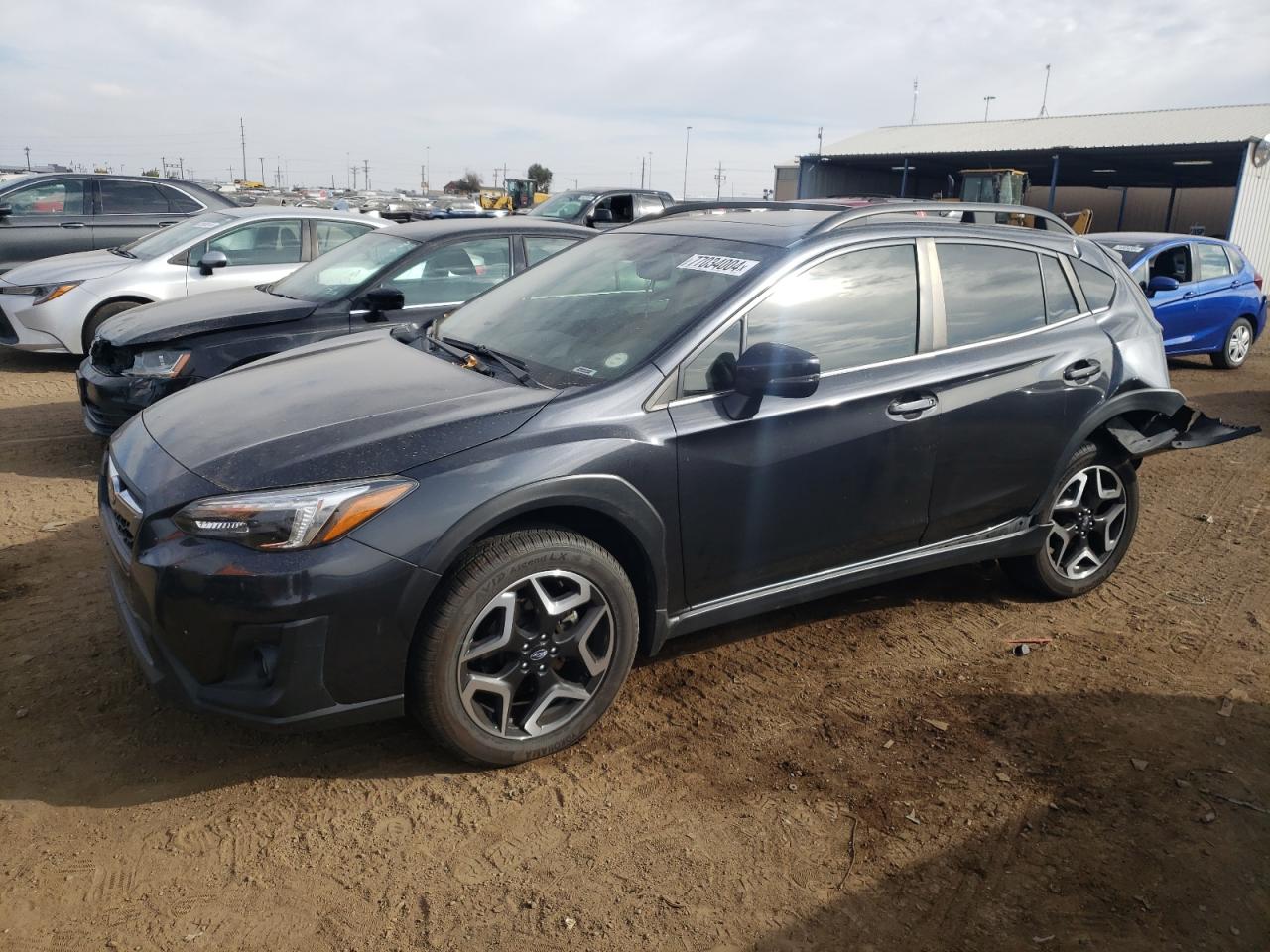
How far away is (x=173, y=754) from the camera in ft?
10.1

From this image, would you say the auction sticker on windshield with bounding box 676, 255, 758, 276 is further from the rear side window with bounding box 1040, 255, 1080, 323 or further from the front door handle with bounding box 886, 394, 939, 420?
the rear side window with bounding box 1040, 255, 1080, 323

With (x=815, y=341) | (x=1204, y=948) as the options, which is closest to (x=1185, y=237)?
(x=815, y=341)

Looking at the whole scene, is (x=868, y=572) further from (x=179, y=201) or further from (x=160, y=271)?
(x=179, y=201)

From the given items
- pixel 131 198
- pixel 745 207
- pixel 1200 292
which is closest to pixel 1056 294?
pixel 745 207

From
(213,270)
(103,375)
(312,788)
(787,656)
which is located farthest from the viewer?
(213,270)

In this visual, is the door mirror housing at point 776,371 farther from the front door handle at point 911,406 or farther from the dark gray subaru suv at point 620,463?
the front door handle at point 911,406

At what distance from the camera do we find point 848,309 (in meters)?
3.57

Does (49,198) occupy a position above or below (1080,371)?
above

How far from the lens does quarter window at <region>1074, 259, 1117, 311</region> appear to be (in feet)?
14.2

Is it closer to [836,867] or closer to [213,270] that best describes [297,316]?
[213,270]

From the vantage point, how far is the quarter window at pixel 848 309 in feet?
11.2

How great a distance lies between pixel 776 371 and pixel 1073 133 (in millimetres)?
35919

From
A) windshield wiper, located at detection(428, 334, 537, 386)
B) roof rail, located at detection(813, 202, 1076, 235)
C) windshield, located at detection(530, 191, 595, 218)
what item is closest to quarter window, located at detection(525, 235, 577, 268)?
windshield wiper, located at detection(428, 334, 537, 386)

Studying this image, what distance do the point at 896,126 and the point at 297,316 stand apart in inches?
1647
